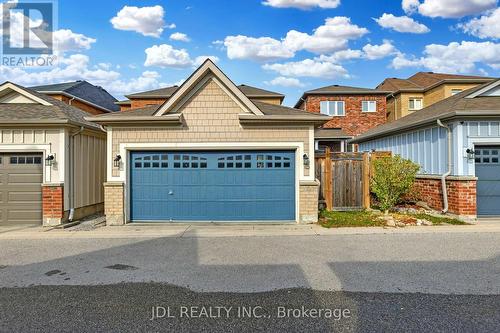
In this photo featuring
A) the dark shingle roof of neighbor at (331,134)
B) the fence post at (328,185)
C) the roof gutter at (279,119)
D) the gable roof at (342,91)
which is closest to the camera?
the roof gutter at (279,119)

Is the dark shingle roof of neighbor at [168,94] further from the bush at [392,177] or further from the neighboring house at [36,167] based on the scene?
the bush at [392,177]

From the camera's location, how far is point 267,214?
9852mm

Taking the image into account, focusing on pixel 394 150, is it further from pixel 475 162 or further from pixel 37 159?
pixel 37 159

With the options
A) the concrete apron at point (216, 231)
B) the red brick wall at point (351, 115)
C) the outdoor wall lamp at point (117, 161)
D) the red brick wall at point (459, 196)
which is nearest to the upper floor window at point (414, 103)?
the red brick wall at point (351, 115)

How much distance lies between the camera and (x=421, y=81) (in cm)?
3309

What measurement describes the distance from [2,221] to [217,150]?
684 centimetres

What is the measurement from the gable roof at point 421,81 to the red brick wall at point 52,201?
1100 inches

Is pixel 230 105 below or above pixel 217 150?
above

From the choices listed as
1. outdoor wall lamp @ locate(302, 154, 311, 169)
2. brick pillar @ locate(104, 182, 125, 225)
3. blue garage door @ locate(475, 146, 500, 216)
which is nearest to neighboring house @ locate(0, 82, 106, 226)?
brick pillar @ locate(104, 182, 125, 225)

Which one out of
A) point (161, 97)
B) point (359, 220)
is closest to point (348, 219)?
point (359, 220)

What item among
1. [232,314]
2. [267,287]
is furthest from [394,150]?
[232,314]

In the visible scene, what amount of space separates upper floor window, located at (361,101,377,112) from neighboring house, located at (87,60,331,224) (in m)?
18.6

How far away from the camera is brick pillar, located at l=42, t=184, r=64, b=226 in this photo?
9.56 m

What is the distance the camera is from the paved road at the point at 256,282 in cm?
365
